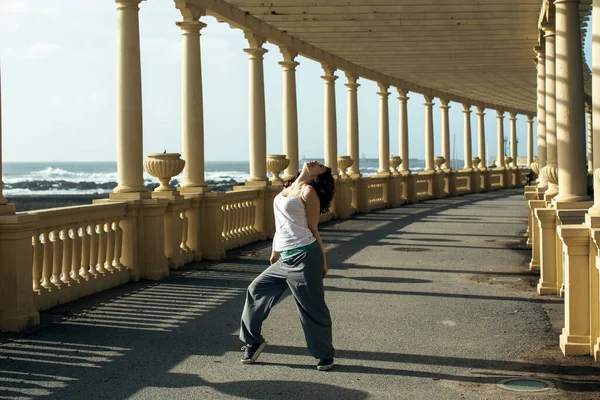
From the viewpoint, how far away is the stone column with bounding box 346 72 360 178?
88.3 feet

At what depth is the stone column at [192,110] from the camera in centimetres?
1531

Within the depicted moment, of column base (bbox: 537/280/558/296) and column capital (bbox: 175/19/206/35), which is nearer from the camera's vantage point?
column base (bbox: 537/280/558/296)

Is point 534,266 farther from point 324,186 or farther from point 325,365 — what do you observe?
point 325,365

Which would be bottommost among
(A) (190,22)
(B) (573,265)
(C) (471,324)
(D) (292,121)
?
(C) (471,324)

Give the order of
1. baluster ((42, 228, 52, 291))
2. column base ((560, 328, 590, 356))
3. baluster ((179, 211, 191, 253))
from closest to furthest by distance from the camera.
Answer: column base ((560, 328, 590, 356)) < baluster ((42, 228, 52, 291)) < baluster ((179, 211, 191, 253))

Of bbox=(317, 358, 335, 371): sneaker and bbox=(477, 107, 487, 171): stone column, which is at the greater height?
bbox=(477, 107, 487, 171): stone column

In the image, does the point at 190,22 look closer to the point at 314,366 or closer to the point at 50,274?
the point at 50,274

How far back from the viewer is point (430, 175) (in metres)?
36.2

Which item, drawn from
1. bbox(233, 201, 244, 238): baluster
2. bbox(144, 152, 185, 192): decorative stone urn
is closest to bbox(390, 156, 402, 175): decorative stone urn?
bbox(233, 201, 244, 238): baluster

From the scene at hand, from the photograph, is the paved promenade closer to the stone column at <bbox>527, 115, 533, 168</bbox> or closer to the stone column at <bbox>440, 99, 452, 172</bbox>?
the stone column at <bbox>440, 99, 452, 172</bbox>

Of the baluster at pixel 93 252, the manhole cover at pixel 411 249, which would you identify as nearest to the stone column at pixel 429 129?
the manhole cover at pixel 411 249

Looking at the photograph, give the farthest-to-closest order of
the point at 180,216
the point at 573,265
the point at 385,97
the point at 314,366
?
the point at 385,97
the point at 180,216
the point at 573,265
the point at 314,366

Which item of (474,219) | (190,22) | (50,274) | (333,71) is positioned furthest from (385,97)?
(50,274)

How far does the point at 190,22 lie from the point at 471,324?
28.2ft
